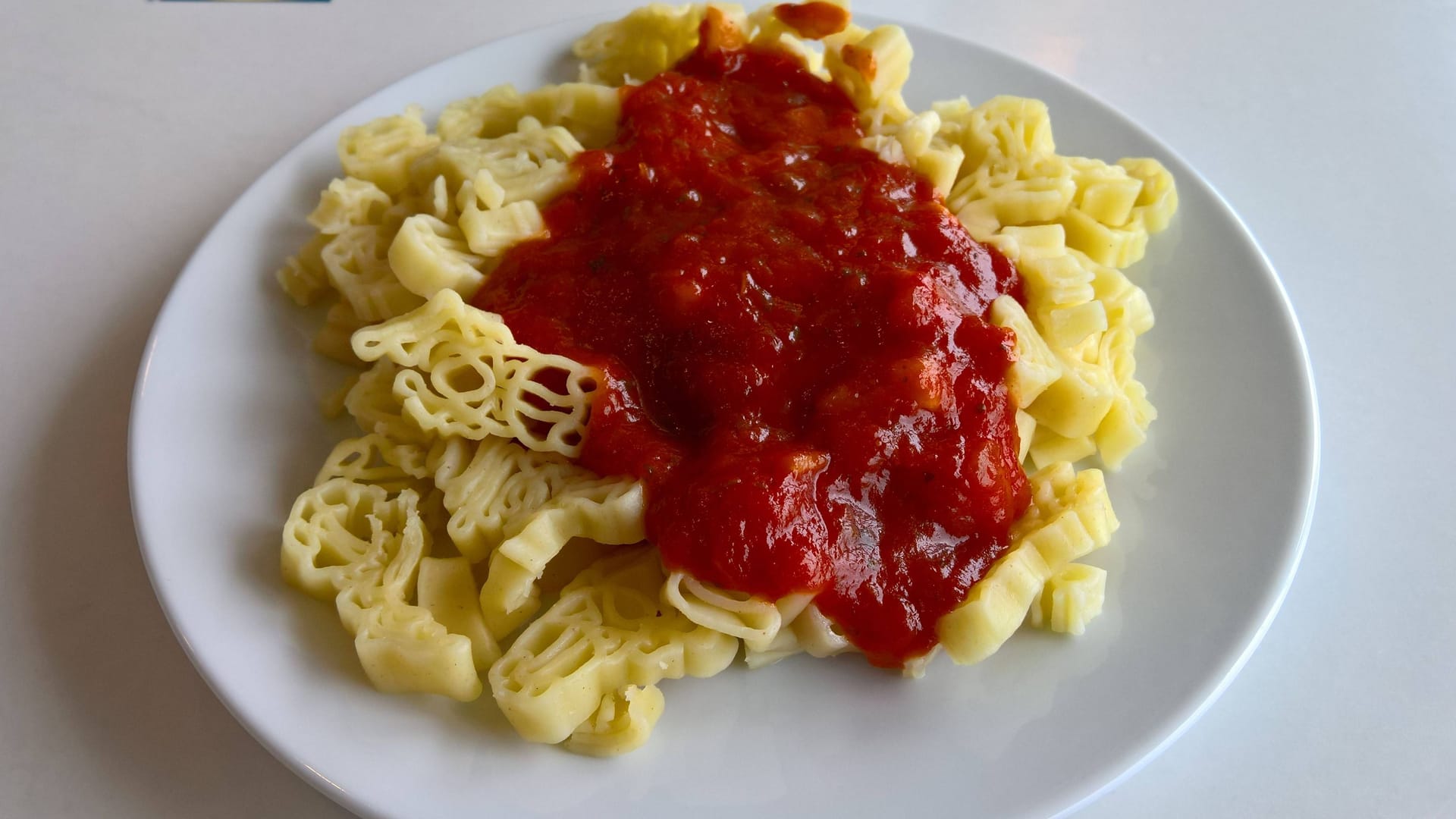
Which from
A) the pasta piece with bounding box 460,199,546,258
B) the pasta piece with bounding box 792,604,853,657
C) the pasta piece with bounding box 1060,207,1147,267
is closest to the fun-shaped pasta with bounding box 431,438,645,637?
the pasta piece with bounding box 792,604,853,657

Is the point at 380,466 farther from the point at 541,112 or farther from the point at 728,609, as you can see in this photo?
the point at 541,112

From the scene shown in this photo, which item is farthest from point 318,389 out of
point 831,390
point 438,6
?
point 438,6

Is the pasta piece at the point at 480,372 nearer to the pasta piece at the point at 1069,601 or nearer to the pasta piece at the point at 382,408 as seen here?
the pasta piece at the point at 382,408

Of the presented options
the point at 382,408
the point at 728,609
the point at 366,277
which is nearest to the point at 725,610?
the point at 728,609

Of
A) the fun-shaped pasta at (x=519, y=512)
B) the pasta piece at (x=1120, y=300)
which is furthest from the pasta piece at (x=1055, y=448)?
the fun-shaped pasta at (x=519, y=512)

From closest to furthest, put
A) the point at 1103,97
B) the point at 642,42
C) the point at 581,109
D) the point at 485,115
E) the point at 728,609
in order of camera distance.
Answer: the point at 728,609 < the point at 581,109 < the point at 485,115 < the point at 642,42 < the point at 1103,97

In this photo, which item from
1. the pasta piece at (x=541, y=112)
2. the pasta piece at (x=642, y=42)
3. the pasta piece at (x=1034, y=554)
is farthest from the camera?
the pasta piece at (x=642, y=42)
